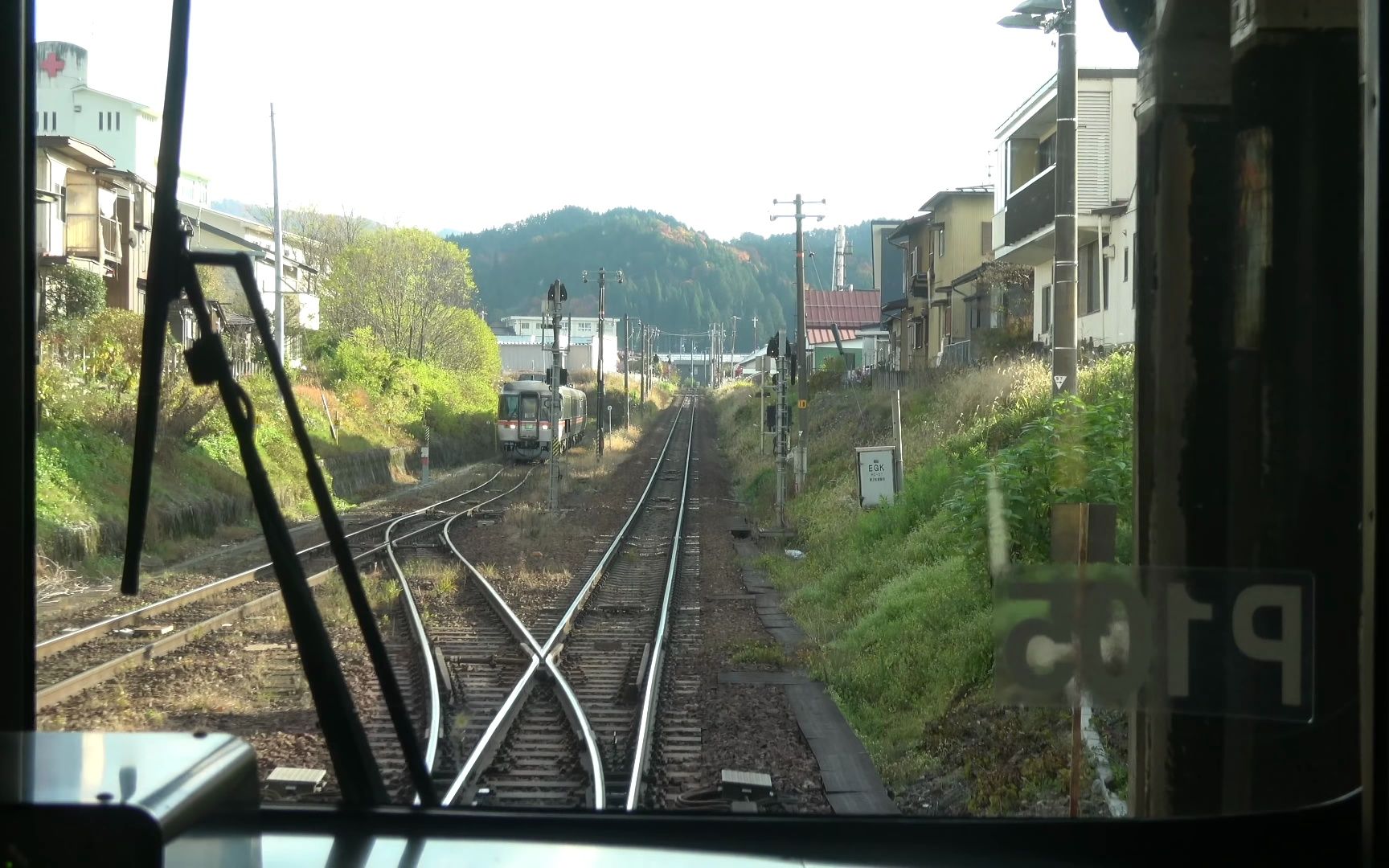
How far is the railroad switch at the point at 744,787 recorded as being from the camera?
4.04 metres

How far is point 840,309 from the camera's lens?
21.4 meters

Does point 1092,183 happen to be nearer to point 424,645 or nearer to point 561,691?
point 561,691

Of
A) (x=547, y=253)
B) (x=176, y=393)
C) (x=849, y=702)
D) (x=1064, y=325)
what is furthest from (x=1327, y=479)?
(x=849, y=702)

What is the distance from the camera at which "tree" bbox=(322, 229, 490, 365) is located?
361cm

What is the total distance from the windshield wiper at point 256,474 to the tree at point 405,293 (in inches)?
55.9

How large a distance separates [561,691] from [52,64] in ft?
19.0

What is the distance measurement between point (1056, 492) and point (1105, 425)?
0.28 m

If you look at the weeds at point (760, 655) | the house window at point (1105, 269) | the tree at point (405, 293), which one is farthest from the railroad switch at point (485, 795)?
the weeds at point (760, 655)

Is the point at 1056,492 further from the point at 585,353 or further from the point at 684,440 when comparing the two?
the point at 585,353

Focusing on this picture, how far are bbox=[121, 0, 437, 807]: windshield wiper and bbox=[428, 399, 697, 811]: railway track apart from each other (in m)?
0.27

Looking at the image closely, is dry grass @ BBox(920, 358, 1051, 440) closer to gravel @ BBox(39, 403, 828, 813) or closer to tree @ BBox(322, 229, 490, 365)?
gravel @ BBox(39, 403, 828, 813)

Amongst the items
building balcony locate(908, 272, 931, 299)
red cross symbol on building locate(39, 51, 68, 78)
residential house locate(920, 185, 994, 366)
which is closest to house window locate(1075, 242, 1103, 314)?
residential house locate(920, 185, 994, 366)

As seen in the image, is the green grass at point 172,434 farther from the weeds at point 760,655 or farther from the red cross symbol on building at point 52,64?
the weeds at point 760,655

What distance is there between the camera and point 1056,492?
3027mm
